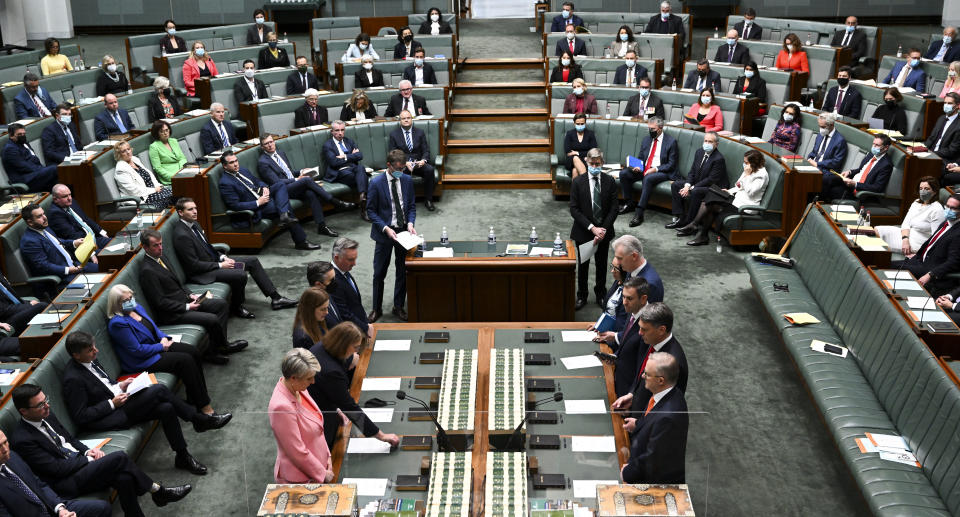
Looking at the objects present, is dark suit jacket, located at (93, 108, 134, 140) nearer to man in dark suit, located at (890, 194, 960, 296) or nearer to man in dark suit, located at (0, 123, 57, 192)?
man in dark suit, located at (0, 123, 57, 192)

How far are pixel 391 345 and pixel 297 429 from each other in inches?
67.5

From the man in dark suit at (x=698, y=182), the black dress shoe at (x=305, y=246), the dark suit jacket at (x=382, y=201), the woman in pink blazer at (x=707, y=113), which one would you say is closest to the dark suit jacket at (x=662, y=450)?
the dark suit jacket at (x=382, y=201)

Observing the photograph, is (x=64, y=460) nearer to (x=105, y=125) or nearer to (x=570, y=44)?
(x=105, y=125)

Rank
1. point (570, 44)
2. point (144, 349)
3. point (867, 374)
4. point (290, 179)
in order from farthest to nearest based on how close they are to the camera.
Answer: point (570, 44) < point (290, 179) < point (144, 349) < point (867, 374)

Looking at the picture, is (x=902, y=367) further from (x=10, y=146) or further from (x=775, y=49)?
(x=775, y=49)

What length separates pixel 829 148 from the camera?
35.2 ft

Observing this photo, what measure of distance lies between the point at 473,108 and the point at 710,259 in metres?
5.83

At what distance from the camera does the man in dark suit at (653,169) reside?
439 inches

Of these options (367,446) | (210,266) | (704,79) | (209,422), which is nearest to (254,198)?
(210,266)

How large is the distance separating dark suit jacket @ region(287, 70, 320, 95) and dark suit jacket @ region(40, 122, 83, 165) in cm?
388

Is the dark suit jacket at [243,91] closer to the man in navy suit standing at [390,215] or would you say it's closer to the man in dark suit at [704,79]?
the man in navy suit standing at [390,215]

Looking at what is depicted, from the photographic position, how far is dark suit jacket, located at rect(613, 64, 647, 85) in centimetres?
1413

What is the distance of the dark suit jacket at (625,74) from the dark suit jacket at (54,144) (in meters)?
8.15

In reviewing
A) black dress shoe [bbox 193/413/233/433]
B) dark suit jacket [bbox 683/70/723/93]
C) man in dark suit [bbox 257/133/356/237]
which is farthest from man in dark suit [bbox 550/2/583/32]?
black dress shoe [bbox 193/413/233/433]
